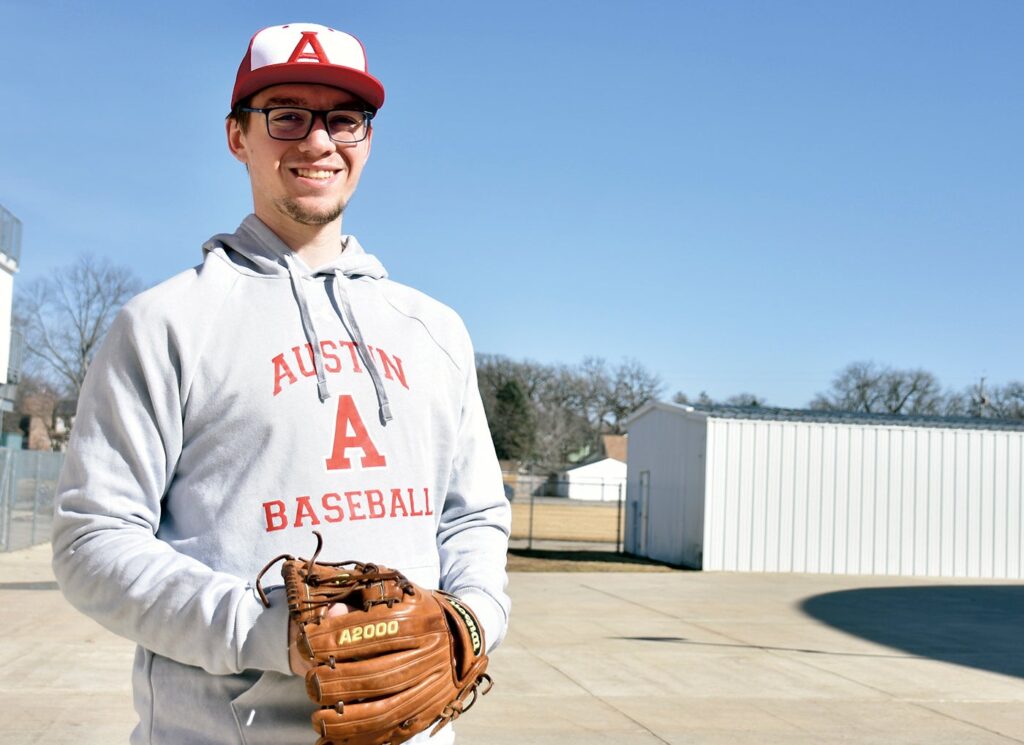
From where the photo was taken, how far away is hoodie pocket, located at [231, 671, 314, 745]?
5.93ft

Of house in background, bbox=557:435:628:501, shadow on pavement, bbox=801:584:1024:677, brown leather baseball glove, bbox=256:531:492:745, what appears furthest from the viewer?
house in background, bbox=557:435:628:501

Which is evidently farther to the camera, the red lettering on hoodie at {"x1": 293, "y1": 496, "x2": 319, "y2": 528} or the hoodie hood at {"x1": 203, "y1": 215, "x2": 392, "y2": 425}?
the hoodie hood at {"x1": 203, "y1": 215, "x2": 392, "y2": 425}

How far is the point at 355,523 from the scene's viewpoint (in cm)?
192

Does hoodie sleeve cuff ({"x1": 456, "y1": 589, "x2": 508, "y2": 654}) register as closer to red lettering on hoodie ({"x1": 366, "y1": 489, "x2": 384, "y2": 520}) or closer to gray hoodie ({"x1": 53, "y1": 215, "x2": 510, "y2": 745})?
gray hoodie ({"x1": 53, "y1": 215, "x2": 510, "y2": 745})

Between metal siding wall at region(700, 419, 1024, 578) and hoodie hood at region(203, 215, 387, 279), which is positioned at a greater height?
hoodie hood at region(203, 215, 387, 279)

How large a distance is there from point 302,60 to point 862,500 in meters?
24.2

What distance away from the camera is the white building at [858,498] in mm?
24562

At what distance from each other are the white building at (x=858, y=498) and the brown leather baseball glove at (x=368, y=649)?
2324 centimetres

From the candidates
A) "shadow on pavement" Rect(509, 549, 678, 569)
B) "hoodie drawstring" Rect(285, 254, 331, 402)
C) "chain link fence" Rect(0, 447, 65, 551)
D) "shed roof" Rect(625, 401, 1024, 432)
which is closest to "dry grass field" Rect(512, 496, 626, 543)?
"shadow on pavement" Rect(509, 549, 678, 569)

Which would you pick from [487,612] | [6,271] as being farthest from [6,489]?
[487,612]

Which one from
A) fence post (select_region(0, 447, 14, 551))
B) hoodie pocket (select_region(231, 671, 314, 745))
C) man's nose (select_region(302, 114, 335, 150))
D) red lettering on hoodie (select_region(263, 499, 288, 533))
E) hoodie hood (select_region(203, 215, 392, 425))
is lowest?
fence post (select_region(0, 447, 14, 551))

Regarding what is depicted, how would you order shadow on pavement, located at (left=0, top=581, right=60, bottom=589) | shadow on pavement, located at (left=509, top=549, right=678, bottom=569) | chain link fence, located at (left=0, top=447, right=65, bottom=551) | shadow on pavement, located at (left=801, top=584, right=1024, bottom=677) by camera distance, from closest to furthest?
shadow on pavement, located at (left=801, top=584, right=1024, bottom=677)
shadow on pavement, located at (left=0, top=581, right=60, bottom=589)
chain link fence, located at (left=0, top=447, right=65, bottom=551)
shadow on pavement, located at (left=509, top=549, right=678, bottom=569)

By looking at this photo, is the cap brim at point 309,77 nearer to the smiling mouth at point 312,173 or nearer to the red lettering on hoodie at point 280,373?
the smiling mouth at point 312,173

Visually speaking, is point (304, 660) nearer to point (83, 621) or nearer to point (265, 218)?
point (265, 218)
